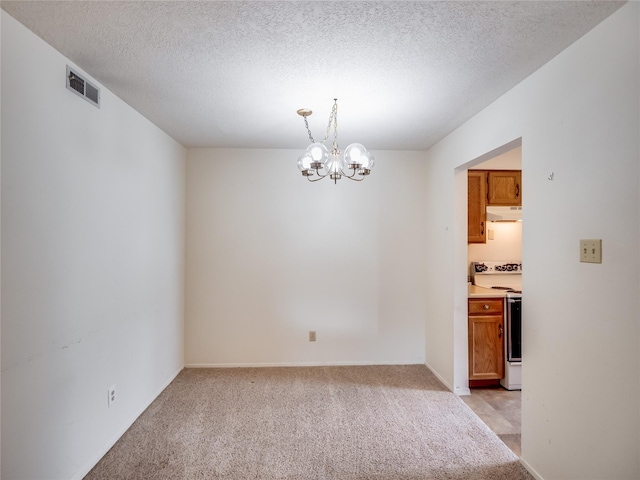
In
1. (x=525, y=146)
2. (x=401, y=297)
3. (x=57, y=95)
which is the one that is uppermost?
(x=57, y=95)

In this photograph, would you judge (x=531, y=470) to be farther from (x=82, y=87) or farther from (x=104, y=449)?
(x=82, y=87)

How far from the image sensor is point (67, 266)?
1.95 meters

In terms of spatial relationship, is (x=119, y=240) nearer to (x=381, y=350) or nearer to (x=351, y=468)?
(x=351, y=468)

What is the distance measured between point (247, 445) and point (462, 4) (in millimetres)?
2823

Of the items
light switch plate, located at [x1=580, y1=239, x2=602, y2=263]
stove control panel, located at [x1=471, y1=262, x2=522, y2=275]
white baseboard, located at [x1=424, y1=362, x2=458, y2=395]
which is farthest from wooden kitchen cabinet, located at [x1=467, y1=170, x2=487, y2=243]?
light switch plate, located at [x1=580, y1=239, x2=602, y2=263]

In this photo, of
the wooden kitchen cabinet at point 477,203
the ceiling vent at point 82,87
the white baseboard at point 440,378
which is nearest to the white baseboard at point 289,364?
the white baseboard at point 440,378

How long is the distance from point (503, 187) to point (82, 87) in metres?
3.92

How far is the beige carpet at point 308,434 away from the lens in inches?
85.1

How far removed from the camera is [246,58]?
194 cm

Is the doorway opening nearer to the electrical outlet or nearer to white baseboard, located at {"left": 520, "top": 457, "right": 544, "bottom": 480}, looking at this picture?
white baseboard, located at {"left": 520, "top": 457, "right": 544, "bottom": 480}

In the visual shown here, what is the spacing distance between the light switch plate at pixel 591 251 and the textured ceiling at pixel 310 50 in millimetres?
1008

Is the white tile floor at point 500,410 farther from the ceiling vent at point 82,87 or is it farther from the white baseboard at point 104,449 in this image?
the ceiling vent at point 82,87

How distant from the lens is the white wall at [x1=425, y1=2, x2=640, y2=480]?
1.48 m

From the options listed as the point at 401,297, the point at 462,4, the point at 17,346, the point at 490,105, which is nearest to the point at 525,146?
the point at 490,105
